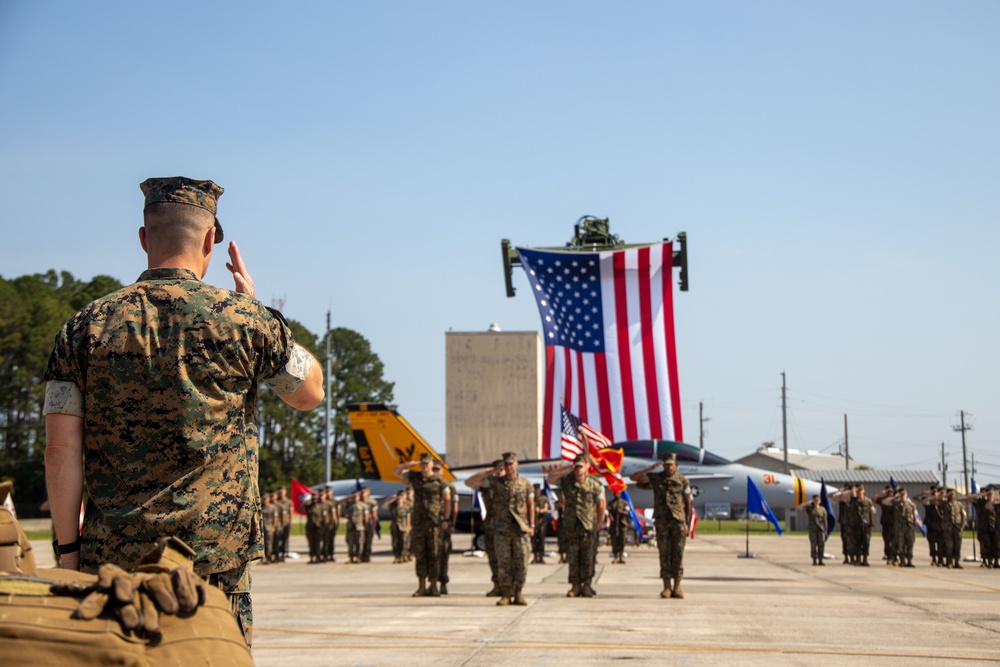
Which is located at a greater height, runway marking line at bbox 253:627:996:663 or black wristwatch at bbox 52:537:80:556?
black wristwatch at bbox 52:537:80:556

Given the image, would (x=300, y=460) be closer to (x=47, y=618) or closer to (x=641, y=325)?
(x=641, y=325)

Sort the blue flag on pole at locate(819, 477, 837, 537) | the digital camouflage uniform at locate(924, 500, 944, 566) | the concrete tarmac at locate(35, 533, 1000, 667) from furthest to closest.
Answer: the blue flag on pole at locate(819, 477, 837, 537) → the digital camouflage uniform at locate(924, 500, 944, 566) → the concrete tarmac at locate(35, 533, 1000, 667)

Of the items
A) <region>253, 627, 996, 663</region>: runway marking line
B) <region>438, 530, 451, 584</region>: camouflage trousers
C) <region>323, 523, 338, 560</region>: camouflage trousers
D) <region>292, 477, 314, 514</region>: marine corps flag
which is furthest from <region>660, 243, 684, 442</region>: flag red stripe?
<region>253, 627, 996, 663</region>: runway marking line

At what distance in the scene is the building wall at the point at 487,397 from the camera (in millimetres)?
58562

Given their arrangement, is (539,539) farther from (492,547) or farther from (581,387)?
(492,547)

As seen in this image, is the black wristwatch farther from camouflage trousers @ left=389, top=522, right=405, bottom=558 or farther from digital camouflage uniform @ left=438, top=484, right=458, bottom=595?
camouflage trousers @ left=389, top=522, right=405, bottom=558

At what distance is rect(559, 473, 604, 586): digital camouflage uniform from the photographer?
12430mm

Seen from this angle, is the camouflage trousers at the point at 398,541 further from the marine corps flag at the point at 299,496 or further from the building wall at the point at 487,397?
the building wall at the point at 487,397

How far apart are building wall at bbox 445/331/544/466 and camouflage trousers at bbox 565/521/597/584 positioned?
45.7 metres

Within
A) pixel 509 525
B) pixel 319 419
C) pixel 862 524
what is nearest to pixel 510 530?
pixel 509 525

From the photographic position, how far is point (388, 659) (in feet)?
23.4

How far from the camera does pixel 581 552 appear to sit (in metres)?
12.5

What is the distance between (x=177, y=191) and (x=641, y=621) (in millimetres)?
7517

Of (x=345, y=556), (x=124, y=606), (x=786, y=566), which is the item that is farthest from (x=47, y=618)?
(x=345, y=556)
